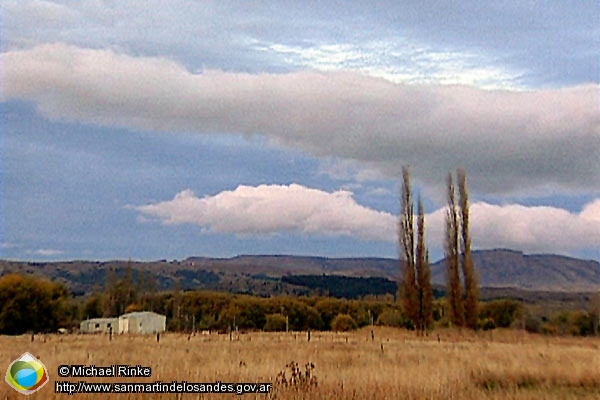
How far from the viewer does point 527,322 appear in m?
47.2

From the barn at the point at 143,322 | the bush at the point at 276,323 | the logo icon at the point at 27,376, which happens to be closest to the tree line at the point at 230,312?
the bush at the point at 276,323

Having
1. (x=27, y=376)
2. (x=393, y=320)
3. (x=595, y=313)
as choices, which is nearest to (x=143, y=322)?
(x=393, y=320)

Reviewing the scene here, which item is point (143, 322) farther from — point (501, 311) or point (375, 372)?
point (375, 372)

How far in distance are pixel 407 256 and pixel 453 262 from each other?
2.71 meters

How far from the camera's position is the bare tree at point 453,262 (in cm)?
3612

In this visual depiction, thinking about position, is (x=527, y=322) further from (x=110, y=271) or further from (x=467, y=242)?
(x=110, y=271)

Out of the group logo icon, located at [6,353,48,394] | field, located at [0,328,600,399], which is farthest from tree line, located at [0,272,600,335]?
logo icon, located at [6,353,48,394]

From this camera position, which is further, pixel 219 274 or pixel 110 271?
pixel 219 274

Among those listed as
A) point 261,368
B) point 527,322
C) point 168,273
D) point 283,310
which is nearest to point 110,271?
point 283,310

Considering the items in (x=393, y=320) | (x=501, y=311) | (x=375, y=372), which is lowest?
(x=501, y=311)

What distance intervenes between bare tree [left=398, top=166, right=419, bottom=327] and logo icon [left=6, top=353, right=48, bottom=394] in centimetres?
2812

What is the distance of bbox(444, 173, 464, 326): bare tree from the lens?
36125 mm

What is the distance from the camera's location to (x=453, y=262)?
3734 cm

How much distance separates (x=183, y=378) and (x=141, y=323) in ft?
136
